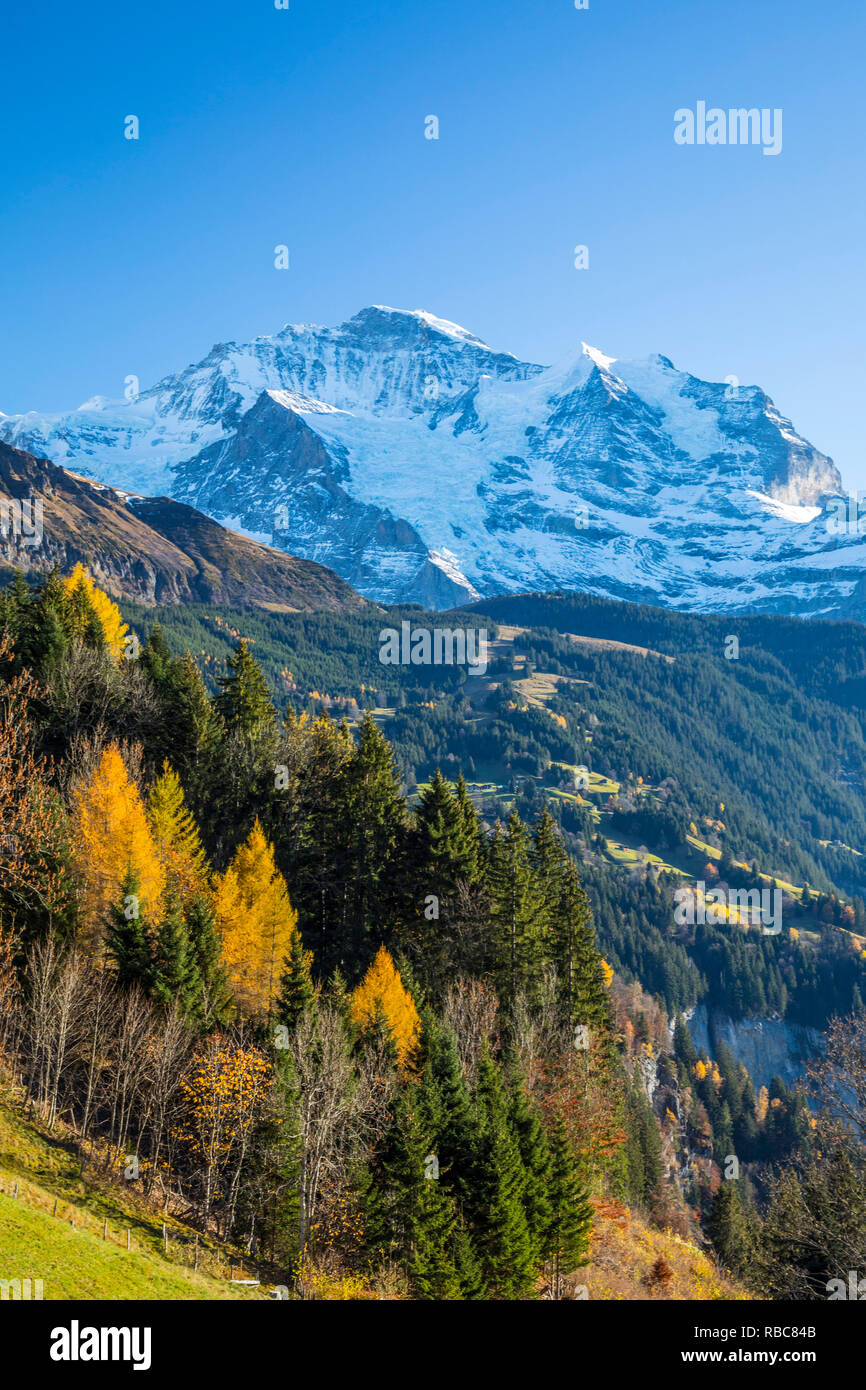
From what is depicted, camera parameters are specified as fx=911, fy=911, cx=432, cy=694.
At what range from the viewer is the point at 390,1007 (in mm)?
50969

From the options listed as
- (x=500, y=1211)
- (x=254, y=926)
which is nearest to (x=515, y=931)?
(x=254, y=926)

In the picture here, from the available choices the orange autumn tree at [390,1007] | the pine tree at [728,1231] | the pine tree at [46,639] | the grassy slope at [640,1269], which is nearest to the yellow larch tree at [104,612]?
the pine tree at [46,639]

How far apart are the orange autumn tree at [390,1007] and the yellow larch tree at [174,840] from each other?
12552mm

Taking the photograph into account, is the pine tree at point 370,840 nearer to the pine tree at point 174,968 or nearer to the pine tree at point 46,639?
the pine tree at point 174,968

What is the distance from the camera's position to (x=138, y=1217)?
3638 centimetres

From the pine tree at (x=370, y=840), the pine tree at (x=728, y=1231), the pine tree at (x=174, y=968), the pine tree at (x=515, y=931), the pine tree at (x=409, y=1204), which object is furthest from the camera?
the pine tree at (x=728, y=1231)

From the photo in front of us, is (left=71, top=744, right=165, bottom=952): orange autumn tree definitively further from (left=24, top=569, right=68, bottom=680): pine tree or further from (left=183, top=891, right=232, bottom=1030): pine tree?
(left=24, top=569, right=68, bottom=680): pine tree

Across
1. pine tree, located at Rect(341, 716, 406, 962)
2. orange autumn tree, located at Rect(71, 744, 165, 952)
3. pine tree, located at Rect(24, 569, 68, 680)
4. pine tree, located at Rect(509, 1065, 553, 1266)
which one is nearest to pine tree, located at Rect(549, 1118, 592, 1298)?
pine tree, located at Rect(509, 1065, 553, 1266)

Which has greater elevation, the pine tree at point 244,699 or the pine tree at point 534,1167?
the pine tree at point 244,699

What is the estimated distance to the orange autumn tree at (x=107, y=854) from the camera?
166ft

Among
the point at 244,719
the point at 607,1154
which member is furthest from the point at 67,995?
the point at 244,719

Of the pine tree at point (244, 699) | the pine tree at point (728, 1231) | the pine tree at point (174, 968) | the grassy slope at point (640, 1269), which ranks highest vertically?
the pine tree at point (244, 699)

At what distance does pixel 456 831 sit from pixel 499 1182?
2519 cm
